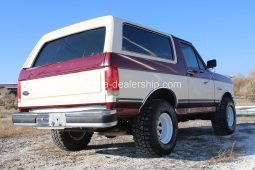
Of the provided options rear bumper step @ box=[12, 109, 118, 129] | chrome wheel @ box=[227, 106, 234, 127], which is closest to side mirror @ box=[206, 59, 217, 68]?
chrome wheel @ box=[227, 106, 234, 127]

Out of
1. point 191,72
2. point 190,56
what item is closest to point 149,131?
point 191,72

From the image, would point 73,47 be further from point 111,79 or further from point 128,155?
point 128,155

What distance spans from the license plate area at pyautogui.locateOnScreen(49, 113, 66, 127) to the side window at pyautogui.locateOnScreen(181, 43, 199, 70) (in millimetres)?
2931

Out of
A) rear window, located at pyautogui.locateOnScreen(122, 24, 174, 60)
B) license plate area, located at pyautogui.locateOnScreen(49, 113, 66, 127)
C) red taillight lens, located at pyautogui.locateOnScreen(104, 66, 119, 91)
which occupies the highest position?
rear window, located at pyautogui.locateOnScreen(122, 24, 174, 60)

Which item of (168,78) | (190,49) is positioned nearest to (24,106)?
(168,78)

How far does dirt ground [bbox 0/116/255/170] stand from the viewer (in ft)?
18.3

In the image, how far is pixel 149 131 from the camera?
5.80 metres

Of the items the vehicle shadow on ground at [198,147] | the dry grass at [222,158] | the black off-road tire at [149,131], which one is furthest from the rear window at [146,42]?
the dry grass at [222,158]

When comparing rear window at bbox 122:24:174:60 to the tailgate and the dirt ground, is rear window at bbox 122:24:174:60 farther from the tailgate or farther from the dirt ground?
the dirt ground

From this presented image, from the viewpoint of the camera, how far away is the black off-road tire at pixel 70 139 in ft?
23.2

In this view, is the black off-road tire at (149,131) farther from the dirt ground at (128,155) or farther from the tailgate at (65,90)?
the tailgate at (65,90)

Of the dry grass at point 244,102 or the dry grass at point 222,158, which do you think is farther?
the dry grass at point 244,102

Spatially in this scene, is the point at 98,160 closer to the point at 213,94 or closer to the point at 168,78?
the point at 168,78

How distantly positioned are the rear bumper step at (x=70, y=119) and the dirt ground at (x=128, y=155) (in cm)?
61
